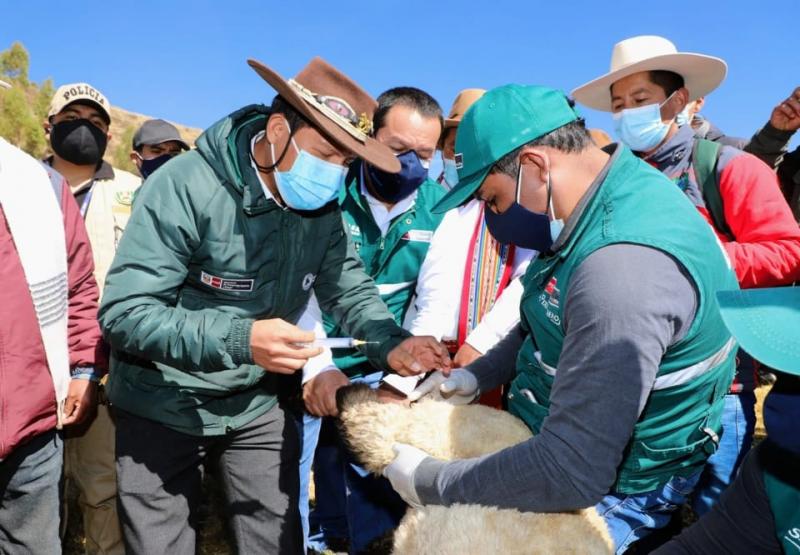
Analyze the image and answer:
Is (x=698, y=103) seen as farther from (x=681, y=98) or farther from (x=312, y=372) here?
(x=312, y=372)

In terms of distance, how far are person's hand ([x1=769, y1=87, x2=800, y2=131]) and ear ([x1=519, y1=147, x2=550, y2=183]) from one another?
2.66 meters

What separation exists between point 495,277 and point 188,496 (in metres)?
1.82

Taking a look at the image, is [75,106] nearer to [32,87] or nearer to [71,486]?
[71,486]

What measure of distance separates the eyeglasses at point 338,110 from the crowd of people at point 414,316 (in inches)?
0.4

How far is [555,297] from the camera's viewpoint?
176cm

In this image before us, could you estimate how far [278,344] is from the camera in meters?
2.09

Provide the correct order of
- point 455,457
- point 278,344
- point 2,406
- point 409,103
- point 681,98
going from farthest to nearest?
1. point 409,103
2. point 681,98
3. point 2,406
4. point 278,344
5. point 455,457

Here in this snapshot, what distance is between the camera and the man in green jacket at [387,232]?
3.45 m

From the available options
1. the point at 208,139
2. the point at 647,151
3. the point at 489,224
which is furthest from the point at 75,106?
the point at 647,151

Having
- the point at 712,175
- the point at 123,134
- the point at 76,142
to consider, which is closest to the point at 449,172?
the point at 712,175

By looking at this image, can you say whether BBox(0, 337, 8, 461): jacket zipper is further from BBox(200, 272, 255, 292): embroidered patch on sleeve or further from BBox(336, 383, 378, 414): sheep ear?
BBox(336, 383, 378, 414): sheep ear

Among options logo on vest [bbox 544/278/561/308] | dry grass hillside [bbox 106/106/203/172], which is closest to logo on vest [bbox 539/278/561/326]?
logo on vest [bbox 544/278/561/308]

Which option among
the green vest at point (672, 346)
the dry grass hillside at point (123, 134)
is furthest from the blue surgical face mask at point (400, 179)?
the dry grass hillside at point (123, 134)

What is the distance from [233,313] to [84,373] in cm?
114
